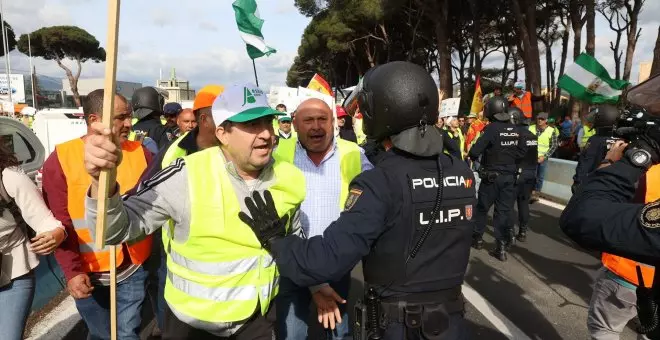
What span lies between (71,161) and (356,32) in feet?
101

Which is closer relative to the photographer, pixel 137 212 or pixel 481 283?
pixel 137 212

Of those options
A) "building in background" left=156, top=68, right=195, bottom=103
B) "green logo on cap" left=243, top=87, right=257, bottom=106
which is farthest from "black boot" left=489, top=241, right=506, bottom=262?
"building in background" left=156, top=68, right=195, bottom=103

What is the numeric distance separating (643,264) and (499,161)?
11.7 ft

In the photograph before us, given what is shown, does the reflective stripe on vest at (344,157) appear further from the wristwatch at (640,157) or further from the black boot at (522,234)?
the black boot at (522,234)

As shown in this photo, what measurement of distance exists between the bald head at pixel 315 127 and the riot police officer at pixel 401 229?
0.91 m

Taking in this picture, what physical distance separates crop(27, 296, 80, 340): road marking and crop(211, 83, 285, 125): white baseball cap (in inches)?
103

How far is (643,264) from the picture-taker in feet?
7.09

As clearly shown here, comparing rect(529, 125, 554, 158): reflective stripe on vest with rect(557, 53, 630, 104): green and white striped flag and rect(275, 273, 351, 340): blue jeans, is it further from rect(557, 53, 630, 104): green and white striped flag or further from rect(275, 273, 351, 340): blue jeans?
rect(275, 273, 351, 340): blue jeans

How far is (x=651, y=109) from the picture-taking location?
1.56 m

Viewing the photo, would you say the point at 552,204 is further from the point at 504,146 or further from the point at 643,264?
the point at 643,264

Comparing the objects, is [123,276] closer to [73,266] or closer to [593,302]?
[73,266]

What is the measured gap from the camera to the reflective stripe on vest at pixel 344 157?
9.02 ft

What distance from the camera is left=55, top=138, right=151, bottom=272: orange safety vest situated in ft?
7.63

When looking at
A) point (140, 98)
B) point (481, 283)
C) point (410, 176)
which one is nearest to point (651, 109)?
point (410, 176)
